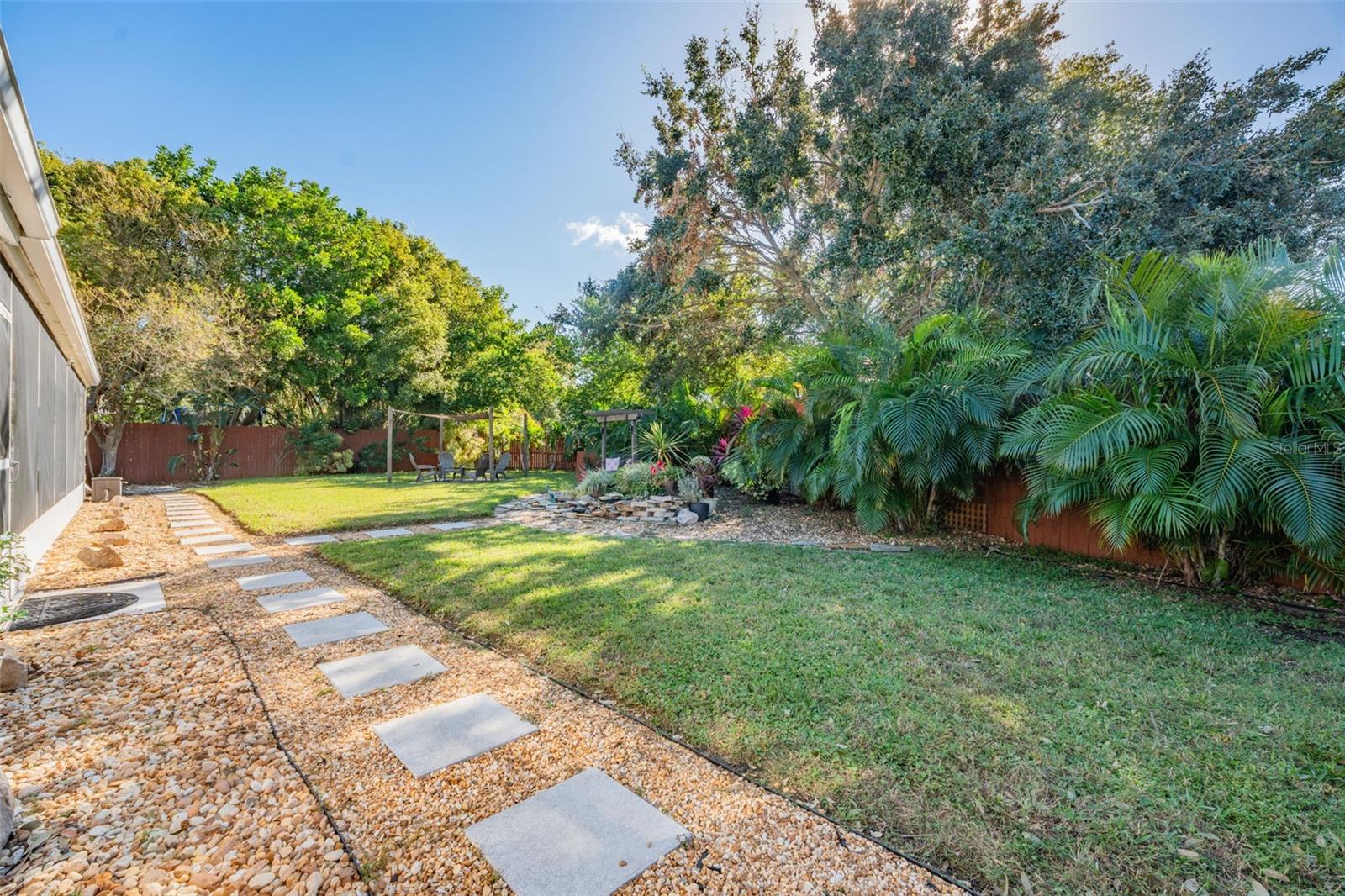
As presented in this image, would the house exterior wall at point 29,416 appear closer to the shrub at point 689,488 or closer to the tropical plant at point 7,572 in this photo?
the tropical plant at point 7,572

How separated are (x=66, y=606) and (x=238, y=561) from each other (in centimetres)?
142

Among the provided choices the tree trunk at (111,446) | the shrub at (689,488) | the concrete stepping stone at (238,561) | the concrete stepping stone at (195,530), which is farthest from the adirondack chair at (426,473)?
the concrete stepping stone at (238,561)

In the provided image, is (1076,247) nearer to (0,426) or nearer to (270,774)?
(270,774)

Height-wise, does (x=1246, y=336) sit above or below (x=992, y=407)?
above

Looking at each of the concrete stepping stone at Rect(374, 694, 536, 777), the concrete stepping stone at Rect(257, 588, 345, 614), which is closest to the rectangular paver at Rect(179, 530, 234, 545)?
the concrete stepping stone at Rect(257, 588, 345, 614)

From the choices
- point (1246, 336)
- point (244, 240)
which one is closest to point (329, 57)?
point (244, 240)

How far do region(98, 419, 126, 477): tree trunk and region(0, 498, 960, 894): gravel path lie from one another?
13317 mm

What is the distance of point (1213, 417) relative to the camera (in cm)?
367

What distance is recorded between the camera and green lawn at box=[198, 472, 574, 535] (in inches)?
283

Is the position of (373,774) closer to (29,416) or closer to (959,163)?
(29,416)

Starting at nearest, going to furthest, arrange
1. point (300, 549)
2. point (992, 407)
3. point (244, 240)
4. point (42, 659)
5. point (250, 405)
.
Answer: point (42, 659) → point (992, 407) → point (300, 549) → point (244, 240) → point (250, 405)

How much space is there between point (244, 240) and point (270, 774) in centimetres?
1753

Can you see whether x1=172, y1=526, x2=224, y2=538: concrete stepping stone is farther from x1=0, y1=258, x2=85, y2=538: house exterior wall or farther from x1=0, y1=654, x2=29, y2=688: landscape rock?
x1=0, y1=654, x2=29, y2=688: landscape rock

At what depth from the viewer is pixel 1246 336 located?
12.3 feet
